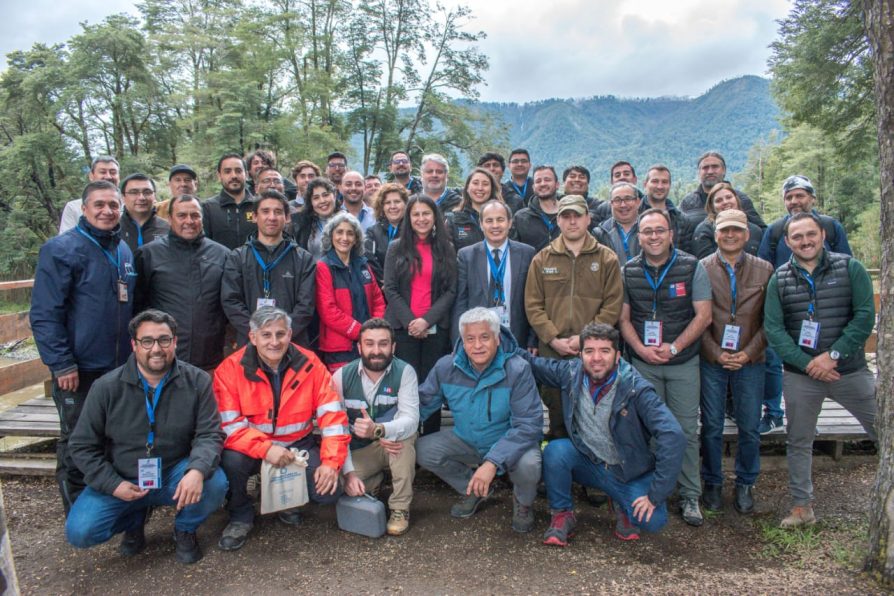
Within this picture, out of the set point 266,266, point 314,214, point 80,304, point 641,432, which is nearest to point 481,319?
point 641,432

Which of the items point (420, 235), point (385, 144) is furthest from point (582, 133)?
point (420, 235)

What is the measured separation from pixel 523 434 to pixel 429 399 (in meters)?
0.79

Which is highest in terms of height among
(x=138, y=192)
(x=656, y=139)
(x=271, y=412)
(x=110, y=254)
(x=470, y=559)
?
(x=656, y=139)

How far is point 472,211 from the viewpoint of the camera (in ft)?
18.4

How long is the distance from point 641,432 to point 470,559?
4.83 ft

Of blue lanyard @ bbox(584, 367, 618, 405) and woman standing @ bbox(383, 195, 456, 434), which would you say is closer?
blue lanyard @ bbox(584, 367, 618, 405)

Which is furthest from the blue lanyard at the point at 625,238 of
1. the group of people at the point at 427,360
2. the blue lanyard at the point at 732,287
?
the blue lanyard at the point at 732,287

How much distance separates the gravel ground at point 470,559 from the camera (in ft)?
11.6

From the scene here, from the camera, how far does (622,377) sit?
3963 millimetres

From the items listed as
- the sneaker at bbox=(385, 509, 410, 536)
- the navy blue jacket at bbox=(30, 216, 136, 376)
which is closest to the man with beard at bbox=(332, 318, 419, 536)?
the sneaker at bbox=(385, 509, 410, 536)

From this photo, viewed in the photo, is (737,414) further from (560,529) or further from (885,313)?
(560,529)

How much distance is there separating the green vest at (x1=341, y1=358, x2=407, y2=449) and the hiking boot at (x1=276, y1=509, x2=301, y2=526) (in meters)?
0.81

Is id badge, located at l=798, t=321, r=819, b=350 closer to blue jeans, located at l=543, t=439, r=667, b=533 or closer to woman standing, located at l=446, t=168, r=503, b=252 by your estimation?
blue jeans, located at l=543, t=439, r=667, b=533

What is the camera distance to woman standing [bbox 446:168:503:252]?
5520 millimetres
